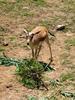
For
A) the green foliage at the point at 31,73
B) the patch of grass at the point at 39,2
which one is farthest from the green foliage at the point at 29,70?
the patch of grass at the point at 39,2

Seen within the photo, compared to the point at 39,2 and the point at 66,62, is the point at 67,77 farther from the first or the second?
the point at 39,2

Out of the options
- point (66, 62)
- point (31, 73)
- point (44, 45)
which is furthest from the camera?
point (44, 45)

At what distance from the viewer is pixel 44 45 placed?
29.8ft

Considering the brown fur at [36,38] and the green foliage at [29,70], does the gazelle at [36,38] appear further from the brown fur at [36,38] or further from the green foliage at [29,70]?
the green foliage at [29,70]

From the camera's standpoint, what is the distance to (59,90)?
6.93 meters

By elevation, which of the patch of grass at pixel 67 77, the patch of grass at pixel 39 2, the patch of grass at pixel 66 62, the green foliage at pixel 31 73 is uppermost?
the patch of grass at pixel 39 2

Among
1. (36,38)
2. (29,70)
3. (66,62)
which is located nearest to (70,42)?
(66,62)

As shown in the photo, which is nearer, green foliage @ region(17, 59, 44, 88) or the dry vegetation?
the dry vegetation

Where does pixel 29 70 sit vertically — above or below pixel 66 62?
above

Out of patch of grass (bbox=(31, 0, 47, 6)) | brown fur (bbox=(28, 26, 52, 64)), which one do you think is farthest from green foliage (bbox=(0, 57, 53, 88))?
patch of grass (bbox=(31, 0, 47, 6))

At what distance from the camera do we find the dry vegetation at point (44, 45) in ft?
22.4

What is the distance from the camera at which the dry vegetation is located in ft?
22.4

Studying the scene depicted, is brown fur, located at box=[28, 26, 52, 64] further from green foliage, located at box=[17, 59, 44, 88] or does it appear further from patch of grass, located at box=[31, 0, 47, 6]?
patch of grass, located at box=[31, 0, 47, 6]

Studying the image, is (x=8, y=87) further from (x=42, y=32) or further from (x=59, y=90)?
(x=42, y=32)
